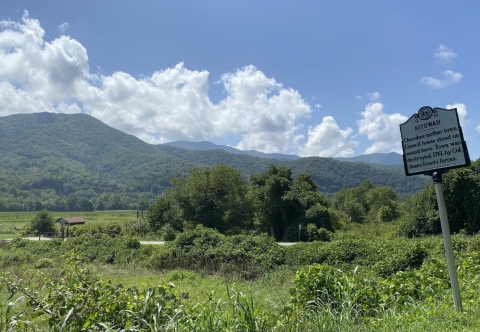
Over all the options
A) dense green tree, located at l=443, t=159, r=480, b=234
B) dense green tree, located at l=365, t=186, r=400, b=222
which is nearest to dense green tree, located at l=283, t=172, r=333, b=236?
dense green tree, located at l=443, t=159, r=480, b=234

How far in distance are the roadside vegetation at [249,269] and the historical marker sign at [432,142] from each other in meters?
1.72

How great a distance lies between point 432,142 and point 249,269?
38.9 ft

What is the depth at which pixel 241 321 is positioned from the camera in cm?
366

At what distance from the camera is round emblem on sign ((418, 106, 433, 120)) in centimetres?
451

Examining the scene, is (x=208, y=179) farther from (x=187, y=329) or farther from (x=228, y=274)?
(x=187, y=329)

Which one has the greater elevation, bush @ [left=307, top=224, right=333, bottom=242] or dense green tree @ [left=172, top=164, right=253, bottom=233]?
dense green tree @ [left=172, top=164, right=253, bottom=233]

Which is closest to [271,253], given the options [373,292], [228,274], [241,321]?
[228,274]

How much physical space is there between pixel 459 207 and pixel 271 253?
1578 cm

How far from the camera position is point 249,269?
15016mm

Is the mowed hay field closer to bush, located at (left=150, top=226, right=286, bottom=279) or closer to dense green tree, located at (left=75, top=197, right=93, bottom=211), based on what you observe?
bush, located at (left=150, top=226, right=286, bottom=279)

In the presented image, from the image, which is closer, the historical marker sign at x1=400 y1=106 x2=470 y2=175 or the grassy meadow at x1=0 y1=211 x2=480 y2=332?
the grassy meadow at x1=0 y1=211 x2=480 y2=332

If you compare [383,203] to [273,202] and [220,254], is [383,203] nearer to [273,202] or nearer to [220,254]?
[273,202]

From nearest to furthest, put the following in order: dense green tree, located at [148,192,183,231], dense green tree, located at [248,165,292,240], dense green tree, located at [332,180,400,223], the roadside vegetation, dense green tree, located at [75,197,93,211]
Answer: the roadside vegetation → dense green tree, located at [248,165,292,240] → dense green tree, located at [148,192,183,231] → dense green tree, located at [332,180,400,223] → dense green tree, located at [75,197,93,211]

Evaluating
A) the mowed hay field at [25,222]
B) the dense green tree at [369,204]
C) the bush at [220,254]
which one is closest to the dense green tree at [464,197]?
the bush at [220,254]
